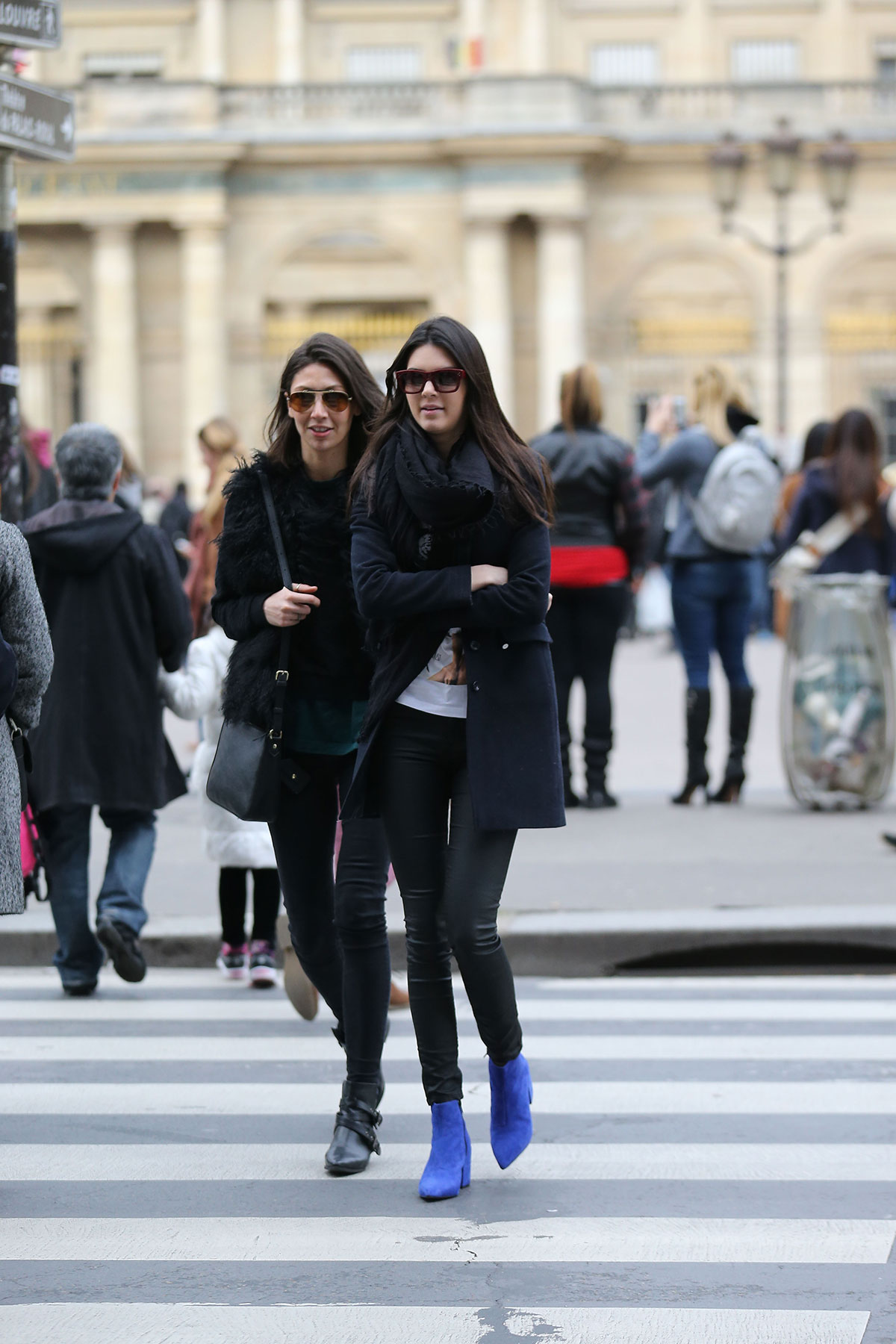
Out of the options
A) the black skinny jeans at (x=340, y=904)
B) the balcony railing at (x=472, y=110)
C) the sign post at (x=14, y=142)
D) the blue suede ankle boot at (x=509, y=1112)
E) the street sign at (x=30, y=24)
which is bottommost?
the blue suede ankle boot at (x=509, y=1112)

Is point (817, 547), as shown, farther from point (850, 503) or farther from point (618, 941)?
point (618, 941)

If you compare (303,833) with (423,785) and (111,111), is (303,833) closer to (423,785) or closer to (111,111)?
(423,785)

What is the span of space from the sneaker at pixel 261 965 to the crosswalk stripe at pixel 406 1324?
322cm

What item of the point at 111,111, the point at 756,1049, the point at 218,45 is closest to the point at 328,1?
the point at 218,45

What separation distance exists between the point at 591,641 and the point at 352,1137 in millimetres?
6012

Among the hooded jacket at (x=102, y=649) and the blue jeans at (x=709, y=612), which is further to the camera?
the blue jeans at (x=709, y=612)

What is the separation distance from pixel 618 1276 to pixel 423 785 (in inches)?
44.7

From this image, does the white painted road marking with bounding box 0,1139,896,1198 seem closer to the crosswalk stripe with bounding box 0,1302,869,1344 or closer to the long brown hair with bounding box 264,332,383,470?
the crosswalk stripe with bounding box 0,1302,869,1344

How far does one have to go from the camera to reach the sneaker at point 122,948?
6.89 m

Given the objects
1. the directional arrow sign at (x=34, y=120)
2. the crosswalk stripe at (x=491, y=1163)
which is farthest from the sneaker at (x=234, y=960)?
the directional arrow sign at (x=34, y=120)

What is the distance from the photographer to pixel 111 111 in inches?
1490

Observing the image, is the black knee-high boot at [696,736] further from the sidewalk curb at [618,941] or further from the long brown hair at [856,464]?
the sidewalk curb at [618,941]

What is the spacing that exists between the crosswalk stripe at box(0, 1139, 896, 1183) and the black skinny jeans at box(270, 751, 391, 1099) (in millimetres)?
289

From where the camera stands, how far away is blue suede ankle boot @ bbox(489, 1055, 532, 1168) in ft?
16.0
